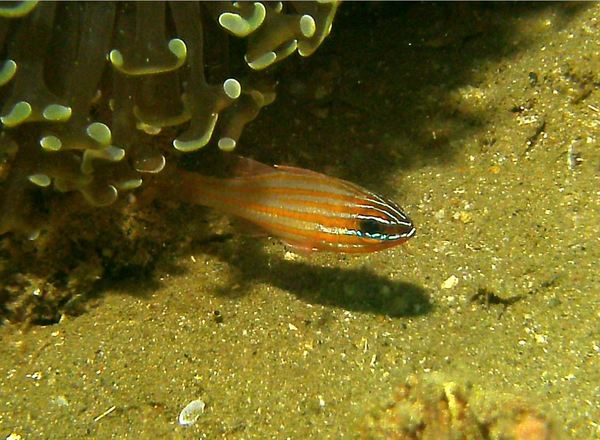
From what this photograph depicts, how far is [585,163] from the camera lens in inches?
155

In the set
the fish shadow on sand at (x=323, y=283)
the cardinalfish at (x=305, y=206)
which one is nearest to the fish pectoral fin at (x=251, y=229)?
the cardinalfish at (x=305, y=206)

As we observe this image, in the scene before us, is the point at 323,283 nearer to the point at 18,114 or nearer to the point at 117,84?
the point at 117,84

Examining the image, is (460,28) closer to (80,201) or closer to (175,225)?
(175,225)

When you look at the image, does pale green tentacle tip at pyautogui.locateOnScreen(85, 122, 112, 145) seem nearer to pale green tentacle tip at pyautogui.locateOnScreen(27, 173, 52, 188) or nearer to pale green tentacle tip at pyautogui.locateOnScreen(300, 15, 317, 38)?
pale green tentacle tip at pyautogui.locateOnScreen(27, 173, 52, 188)

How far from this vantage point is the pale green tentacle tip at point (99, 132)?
2.95 meters

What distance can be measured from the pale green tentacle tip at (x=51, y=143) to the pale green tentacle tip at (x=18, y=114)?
0.49ft

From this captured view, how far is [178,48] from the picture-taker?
9.56 feet

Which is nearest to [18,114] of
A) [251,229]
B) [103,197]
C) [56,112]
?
[56,112]

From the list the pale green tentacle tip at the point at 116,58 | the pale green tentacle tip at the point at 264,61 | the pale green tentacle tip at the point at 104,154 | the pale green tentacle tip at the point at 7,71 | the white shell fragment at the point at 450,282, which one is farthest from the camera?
the white shell fragment at the point at 450,282

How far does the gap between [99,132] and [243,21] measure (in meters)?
0.97

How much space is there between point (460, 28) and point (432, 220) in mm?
1848

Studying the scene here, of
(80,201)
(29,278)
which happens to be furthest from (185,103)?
(29,278)

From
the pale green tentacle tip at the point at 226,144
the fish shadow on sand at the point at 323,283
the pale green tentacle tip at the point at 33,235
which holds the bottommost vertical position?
the pale green tentacle tip at the point at 33,235

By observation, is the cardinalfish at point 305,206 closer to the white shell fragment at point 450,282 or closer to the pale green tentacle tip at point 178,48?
the white shell fragment at point 450,282
